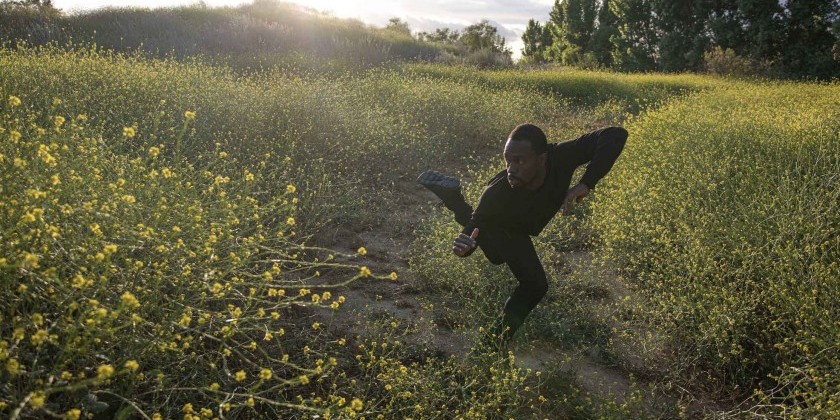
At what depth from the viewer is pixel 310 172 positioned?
6215mm

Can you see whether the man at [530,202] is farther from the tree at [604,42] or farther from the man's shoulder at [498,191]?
the tree at [604,42]

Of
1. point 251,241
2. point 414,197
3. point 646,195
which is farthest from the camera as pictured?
point 414,197

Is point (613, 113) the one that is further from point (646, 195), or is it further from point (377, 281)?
point (377, 281)

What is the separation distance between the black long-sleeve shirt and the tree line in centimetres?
1993

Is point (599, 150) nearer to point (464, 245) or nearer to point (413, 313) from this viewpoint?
point (464, 245)

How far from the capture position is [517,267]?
11.2 ft

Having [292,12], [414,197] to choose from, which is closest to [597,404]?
[414,197]

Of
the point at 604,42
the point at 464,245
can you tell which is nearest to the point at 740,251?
the point at 464,245

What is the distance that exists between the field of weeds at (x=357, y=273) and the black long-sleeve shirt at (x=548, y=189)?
2.57 ft

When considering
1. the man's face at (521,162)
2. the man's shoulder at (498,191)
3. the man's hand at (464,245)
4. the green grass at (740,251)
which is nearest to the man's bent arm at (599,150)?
the man's face at (521,162)

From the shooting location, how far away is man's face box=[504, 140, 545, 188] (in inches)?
121

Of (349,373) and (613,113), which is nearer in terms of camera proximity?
(349,373)

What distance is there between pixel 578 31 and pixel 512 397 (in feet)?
124

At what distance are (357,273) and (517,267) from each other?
A: 1.81 metres
